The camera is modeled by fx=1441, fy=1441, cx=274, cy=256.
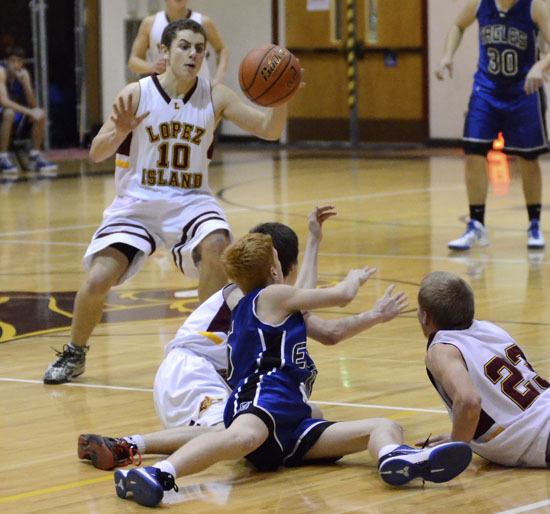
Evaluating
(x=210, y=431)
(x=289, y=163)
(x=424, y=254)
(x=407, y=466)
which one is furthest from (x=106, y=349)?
(x=289, y=163)

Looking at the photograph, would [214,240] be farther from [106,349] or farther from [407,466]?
[407,466]

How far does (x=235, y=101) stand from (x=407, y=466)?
9.05 feet

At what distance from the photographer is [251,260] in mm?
4781

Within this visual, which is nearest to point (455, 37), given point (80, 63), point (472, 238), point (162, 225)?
point (472, 238)

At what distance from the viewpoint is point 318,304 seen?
4.66 metres

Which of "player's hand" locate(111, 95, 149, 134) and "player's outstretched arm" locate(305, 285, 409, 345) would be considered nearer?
"player's outstretched arm" locate(305, 285, 409, 345)

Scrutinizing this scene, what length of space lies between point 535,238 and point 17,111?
9367 mm

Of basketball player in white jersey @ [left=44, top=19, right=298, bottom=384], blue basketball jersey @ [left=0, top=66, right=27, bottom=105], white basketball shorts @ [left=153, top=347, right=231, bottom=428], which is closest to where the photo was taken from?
white basketball shorts @ [left=153, top=347, right=231, bottom=428]

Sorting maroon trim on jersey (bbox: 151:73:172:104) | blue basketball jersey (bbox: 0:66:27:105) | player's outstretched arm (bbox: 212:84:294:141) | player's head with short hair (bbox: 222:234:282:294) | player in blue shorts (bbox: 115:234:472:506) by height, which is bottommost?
player in blue shorts (bbox: 115:234:472:506)

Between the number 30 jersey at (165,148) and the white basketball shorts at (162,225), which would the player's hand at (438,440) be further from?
the number 30 jersey at (165,148)

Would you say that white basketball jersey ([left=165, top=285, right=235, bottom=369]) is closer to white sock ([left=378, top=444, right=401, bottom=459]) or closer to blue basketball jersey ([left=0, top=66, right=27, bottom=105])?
white sock ([left=378, top=444, right=401, bottom=459])

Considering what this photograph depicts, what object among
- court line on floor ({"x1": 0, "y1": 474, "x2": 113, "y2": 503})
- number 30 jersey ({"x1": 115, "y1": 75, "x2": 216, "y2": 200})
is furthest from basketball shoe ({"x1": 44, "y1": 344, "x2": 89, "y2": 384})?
court line on floor ({"x1": 0, "y1": 474, "x2": 113, "y2": 503})

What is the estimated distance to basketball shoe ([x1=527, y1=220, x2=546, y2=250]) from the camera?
1019cm

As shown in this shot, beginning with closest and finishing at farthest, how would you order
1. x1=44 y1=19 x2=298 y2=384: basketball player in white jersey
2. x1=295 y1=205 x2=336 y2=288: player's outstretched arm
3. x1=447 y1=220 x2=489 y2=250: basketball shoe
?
x1=295 y1=205 x2=336 y2=288: player's outstretched arm, x1=44 y1=19 x2=298 y2=384: basketball player in white jersey, x1=447 y1=220 x2=489 y2=250: basketball shoe
